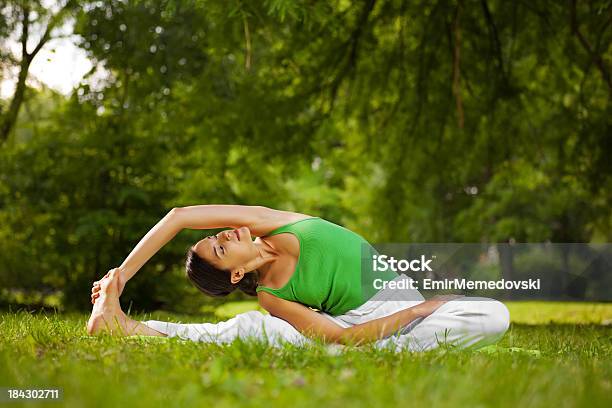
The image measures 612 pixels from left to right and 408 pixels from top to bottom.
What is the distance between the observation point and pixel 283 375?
2506 millimetres

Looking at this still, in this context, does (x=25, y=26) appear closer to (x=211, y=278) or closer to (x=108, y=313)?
(x=211, y=278)

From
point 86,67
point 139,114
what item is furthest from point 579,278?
point 86,67

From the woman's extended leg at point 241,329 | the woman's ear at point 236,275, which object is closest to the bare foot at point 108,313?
the woman's extended leg at point 241,329

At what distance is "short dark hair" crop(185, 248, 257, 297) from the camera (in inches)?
161

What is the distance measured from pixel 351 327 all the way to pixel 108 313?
123 centimetres

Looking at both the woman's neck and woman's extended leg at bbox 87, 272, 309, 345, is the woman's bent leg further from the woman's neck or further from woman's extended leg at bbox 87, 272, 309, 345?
the woman's neck

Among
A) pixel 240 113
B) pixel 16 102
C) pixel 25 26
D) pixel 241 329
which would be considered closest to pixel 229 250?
pixel 241 329

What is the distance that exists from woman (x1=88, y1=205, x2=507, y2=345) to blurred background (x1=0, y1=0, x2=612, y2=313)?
415cm

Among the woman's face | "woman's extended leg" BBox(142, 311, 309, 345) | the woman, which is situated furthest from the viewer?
the woman's face

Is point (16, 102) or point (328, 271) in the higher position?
point (16, 102)

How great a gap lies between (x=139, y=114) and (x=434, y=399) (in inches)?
339

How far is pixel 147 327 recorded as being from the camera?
3.94m

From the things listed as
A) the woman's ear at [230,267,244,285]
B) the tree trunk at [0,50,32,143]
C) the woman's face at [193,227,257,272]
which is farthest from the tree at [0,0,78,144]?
the woman's ear at [230,267,244,285]

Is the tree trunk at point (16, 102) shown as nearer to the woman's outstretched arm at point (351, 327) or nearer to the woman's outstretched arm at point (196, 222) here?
the woman's outstretched arm at point (196, 222)
